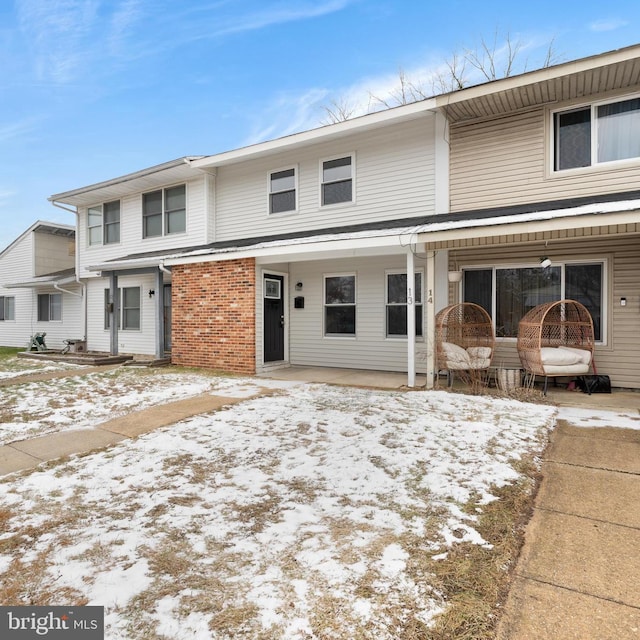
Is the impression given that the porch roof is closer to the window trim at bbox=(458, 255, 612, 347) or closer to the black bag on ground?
the window trim at bbox=(458, 255, 612, 347)

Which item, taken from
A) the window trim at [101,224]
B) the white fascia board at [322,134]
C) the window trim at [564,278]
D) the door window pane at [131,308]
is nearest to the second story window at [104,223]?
the window trim at [101,224]

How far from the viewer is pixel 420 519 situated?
2.81m

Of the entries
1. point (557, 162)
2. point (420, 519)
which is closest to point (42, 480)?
point (420, 519)

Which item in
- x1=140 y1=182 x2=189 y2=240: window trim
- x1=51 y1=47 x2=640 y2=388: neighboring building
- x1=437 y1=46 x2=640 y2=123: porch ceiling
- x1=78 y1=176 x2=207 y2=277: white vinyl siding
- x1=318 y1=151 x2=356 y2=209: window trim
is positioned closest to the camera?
x1=437 y1=46 x2=640 y2=123: porch ceiling

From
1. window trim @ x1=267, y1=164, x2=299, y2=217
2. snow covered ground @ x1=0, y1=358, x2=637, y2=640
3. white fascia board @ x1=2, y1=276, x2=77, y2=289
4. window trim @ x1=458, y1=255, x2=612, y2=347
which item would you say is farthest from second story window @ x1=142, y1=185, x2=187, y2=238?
window trim @ x1=458, y1=255, x2=612, y2=347

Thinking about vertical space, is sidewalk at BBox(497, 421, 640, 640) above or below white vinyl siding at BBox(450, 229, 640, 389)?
below

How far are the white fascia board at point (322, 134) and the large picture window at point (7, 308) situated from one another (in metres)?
12.1

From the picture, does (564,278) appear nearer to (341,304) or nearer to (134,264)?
(341,304)

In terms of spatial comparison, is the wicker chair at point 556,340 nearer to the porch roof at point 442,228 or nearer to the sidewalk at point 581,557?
the porch roof at point 442,228

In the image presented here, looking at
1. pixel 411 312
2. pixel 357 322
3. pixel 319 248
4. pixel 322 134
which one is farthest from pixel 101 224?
pixel 411 312

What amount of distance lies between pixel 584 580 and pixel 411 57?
19.5m

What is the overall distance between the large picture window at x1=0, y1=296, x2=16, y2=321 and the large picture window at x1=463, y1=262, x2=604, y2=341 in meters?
18.3

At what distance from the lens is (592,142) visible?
728 centimetres

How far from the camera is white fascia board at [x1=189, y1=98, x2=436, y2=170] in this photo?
27.7ft
